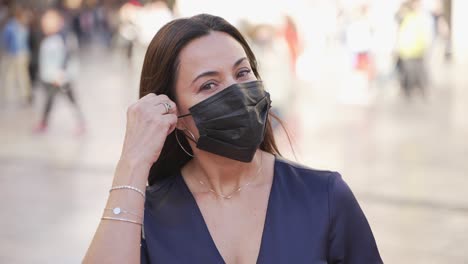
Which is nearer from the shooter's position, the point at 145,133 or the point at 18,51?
the point at 145,133

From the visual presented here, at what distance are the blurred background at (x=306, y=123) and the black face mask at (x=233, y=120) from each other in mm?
676

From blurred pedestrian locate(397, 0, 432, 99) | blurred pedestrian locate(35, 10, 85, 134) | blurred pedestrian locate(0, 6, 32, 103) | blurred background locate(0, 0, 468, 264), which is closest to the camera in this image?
blurred background locate(0, 0, 468, 264)

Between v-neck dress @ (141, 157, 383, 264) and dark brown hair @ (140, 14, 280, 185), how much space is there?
20 centimetres

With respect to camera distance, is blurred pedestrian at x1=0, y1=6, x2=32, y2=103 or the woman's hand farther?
blurred pedestrian at x1=0, y1=6, x2=32, y2=103

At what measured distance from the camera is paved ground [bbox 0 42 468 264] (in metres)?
6.82

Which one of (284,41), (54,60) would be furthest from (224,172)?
(54,60)

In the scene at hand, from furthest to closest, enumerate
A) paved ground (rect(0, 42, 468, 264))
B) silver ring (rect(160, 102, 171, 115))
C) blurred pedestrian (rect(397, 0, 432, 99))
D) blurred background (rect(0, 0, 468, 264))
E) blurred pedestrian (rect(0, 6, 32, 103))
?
blurred pedestrian (rect(0, 6, 32, 103))
blurred pedestrian (rect(397, 0, 432, 99))
blurred background (rect(0, 0, 468, 264))
paved ground (rect(0, 42, 468, 264))
silver ring (rect(160, 102, 171, 115))

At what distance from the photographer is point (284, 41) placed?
1070 cm

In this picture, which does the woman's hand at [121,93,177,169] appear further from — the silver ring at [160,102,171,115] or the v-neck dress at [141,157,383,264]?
the v-neck dress at [141,157,383,264]

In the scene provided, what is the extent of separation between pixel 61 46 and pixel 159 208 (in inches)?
385

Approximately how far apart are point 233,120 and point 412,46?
42.4 feet

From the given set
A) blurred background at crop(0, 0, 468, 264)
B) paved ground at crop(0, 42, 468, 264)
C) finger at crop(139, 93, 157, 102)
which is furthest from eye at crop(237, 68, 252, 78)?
paved ground at crop(0, 42, 468, 264)

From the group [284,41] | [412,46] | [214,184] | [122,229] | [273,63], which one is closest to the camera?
[122,229]

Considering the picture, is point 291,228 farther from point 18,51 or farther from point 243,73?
point 18,51
